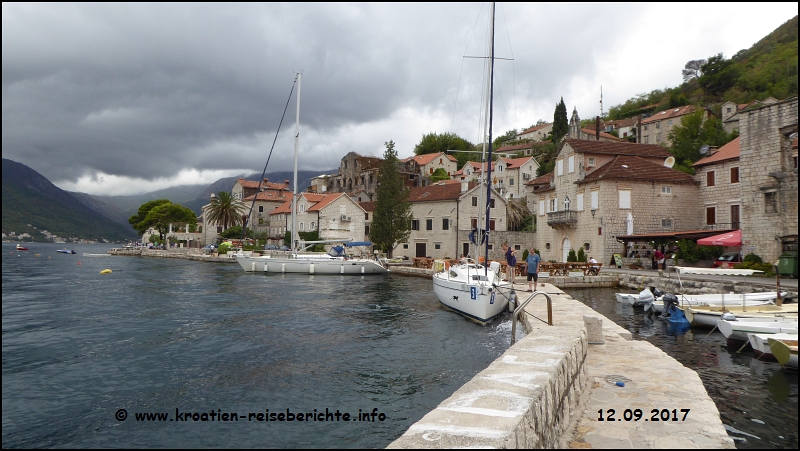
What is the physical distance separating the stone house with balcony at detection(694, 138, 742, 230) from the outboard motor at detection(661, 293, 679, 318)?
2195cm

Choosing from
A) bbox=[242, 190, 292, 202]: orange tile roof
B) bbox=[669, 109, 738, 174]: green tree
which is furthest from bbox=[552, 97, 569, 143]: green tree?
bbox=[242, 190, 292, 202]: orange tile roof

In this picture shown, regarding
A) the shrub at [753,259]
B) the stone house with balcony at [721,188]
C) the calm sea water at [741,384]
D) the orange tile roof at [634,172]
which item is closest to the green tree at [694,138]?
the stone house with balcony at [721,188]

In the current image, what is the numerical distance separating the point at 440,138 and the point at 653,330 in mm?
87001

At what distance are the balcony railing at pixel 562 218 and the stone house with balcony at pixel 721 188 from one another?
962cm

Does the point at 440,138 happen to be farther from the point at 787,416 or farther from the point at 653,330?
the point at 787,416

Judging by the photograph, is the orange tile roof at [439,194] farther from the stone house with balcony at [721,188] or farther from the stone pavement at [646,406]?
the stone pavement at [646,406]

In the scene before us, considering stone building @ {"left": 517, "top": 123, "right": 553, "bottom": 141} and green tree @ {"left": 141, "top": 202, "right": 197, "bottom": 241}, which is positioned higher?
stone building @ {"left": 517, "top": 123, "right": 553, "bottom": 141}

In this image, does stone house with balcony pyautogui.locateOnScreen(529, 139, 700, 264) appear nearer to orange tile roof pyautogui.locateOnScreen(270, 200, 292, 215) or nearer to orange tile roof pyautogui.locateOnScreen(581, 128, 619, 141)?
orange tile roof pyautogui.locateOnScreen(270, 200, 292, 215)

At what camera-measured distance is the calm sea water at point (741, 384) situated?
695 centimetres

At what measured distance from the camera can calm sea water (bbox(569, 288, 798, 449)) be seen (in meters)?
6.95

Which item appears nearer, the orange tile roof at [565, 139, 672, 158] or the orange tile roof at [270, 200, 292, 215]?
the orange tile roof at [565, 139, 672, 158]

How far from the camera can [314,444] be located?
22.6ft

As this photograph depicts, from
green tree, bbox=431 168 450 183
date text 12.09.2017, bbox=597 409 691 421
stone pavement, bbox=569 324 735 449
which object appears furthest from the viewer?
green tree, bbox=431 168 450 183

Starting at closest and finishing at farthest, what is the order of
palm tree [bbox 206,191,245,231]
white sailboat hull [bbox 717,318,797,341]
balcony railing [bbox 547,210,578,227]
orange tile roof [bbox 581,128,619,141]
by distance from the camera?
white sailboat hull [bbox 717,318,797,341], balcony railing [bbox 547,210,578,227], palm tree [bbox 206,191,245,231], orange tile roof [bbox 581,128,619,141]
